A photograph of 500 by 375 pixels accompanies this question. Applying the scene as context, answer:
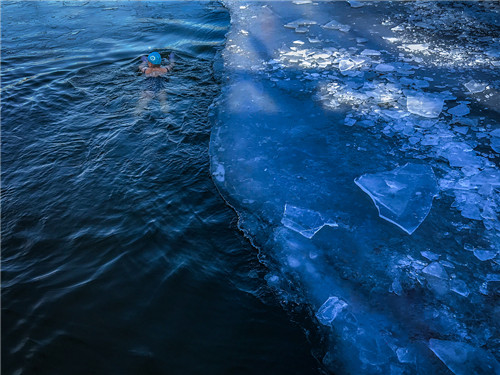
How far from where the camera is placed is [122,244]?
3178 mm

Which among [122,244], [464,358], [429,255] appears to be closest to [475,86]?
[429,255]

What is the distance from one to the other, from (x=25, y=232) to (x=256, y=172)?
2.42m

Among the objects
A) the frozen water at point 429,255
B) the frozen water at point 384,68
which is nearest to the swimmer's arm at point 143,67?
the frozen water at point 384,68

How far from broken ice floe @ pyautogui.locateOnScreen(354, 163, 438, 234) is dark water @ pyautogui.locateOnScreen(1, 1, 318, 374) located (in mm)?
1298

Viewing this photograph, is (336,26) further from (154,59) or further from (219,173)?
(219,173)

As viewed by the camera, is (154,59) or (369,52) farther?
(154,59)

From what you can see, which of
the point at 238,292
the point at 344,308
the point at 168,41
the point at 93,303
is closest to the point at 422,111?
the point at 344,308

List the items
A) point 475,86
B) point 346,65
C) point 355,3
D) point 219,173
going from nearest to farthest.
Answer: point 219,173 < point 475,86 < point 346,65 < point 355,3

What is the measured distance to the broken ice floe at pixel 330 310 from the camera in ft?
8.24

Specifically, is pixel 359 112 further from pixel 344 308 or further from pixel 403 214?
pixel 344 308

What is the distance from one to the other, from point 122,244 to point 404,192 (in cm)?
271

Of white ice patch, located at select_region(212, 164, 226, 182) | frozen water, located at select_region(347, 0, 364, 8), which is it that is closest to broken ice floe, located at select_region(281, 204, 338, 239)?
white ice patch, located at select_region(212, 164, 226, 182)

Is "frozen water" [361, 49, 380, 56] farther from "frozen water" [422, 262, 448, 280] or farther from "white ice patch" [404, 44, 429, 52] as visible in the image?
"frozen water" [422, 262, 448, 280]

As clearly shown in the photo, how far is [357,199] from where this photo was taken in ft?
10.8
